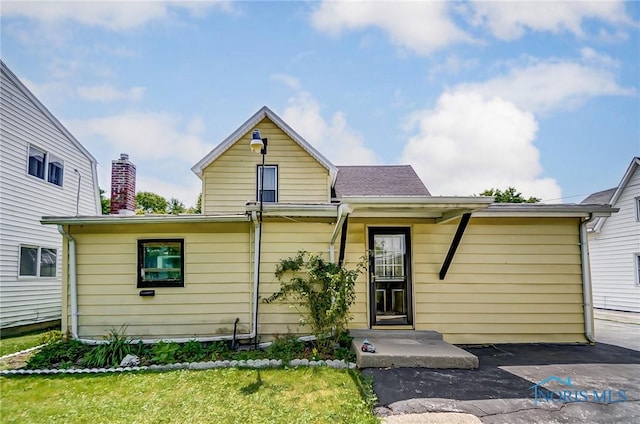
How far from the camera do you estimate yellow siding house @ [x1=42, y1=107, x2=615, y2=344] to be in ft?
18.5

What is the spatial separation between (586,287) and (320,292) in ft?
16.1

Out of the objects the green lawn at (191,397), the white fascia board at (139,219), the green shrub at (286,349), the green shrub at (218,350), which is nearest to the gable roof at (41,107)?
the white fascia board at (139,219)

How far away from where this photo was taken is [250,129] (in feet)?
30.9

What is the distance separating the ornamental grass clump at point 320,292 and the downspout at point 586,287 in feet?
13.5

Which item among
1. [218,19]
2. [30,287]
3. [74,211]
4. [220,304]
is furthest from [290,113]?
[30,287]

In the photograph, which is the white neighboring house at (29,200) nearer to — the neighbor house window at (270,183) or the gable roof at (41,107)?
the gable roof at (41,107)

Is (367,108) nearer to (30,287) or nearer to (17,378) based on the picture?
(17,378)

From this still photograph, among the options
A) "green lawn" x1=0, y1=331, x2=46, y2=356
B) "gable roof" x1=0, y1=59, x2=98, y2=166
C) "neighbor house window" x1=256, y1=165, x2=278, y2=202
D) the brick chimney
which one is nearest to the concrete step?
"neighbor house window" x1=256, y1=165, x2=278, y2=202

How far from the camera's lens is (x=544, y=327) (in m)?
5.83

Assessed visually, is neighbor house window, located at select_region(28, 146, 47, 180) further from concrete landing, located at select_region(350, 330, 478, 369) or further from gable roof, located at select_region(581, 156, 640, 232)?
gable roof, located at select_region(581, 156, 640, 232)

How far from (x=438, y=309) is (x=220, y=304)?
394cm

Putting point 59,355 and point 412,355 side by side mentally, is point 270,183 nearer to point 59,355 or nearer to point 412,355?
point 59,355

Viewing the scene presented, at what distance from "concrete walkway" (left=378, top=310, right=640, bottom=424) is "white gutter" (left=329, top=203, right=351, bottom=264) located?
2056mm

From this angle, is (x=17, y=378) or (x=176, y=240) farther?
(x=176, y=240)
